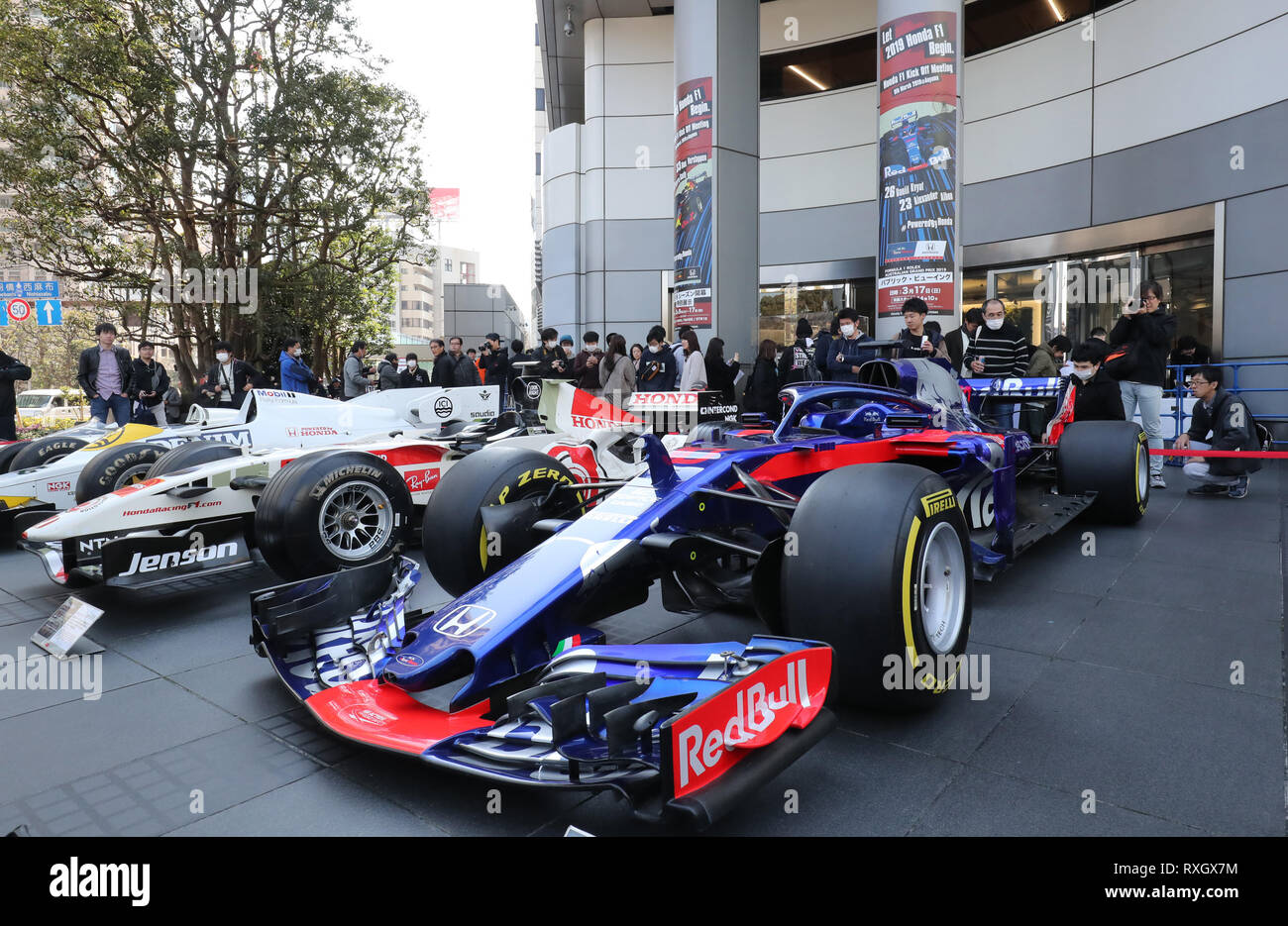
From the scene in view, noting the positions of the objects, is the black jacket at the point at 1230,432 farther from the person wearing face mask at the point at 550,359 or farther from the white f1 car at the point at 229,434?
the white f1 car at the point at 229,434

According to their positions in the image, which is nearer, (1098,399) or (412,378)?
(1098,399)

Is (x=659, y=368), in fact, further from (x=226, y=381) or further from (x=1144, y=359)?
(x=226, y=381)

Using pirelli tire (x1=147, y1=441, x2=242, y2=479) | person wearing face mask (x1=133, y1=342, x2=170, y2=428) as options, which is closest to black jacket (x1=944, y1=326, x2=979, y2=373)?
pirelli tire (x1=147, y1=441, x2=242, y2=479)

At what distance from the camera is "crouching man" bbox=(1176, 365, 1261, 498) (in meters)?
7.09

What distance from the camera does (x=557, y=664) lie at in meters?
2.40

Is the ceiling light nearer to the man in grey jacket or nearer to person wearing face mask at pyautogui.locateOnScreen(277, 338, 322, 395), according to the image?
the man in grey jacket

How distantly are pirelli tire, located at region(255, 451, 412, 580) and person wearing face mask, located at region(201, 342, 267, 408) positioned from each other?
19.5ft

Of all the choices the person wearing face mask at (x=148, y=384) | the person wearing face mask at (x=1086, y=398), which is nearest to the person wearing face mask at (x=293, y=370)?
the person wearing face mask at (x=148, y=384)

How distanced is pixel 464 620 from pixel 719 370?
23.7ft

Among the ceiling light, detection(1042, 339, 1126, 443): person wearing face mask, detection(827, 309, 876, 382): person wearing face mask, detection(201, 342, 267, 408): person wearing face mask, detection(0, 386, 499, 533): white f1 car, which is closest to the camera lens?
detection(0, 386, 499, 533): white f1 car

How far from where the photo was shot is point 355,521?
4.72m

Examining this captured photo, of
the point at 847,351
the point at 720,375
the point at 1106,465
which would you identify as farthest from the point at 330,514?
the point at 720,375
